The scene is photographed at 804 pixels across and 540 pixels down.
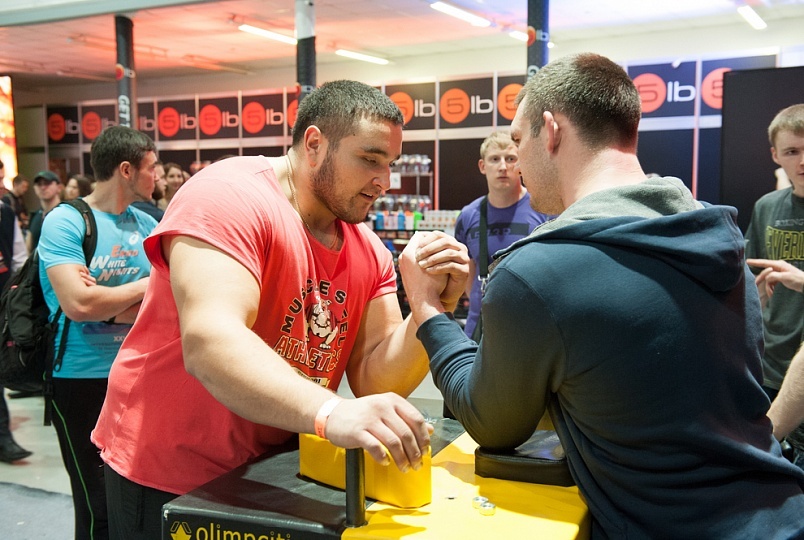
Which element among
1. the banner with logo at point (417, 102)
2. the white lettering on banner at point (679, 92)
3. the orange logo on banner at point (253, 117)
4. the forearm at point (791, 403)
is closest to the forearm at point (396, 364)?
the forearm at point (791, 403)

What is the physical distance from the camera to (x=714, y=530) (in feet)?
3.47

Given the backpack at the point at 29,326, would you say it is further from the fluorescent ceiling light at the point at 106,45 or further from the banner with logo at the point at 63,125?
the banner with logo at the point at 63,125

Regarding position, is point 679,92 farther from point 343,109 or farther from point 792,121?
point 343,109

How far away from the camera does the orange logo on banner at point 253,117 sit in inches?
448

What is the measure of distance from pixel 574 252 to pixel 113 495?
3.76 feet

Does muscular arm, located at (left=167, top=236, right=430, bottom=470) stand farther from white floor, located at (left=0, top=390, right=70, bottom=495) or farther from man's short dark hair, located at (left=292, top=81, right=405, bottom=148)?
white floor, located at (left=0, top=390, right=70, bottom=495)

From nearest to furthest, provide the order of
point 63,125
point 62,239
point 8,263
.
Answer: point 62,239
point 8,263
point 63,125

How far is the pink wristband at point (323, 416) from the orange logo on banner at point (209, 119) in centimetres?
1128

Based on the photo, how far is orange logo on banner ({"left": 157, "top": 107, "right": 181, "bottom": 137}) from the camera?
40.2 feet

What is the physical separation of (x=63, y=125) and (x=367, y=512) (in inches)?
600

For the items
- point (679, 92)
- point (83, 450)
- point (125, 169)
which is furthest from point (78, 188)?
point (679, 92)

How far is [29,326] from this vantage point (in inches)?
119

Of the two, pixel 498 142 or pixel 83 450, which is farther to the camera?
pixel 498 142

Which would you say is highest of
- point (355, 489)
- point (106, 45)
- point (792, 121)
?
point (106, 45)
